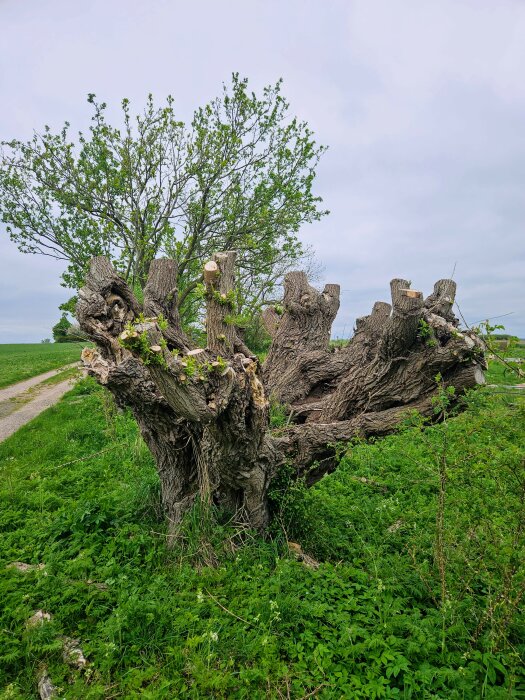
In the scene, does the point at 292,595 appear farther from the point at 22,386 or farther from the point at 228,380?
the point at 22,386

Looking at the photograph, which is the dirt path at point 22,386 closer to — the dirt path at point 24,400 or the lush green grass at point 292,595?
the dirt path at point 24,400

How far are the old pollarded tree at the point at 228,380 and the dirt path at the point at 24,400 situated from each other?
764 centimetres

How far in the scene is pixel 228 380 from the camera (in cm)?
389

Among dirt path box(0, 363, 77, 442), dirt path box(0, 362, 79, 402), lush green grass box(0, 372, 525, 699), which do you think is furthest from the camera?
dirt path box(0, 362, 79, 402)

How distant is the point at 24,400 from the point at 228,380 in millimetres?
14494

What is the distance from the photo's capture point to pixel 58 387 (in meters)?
18.6

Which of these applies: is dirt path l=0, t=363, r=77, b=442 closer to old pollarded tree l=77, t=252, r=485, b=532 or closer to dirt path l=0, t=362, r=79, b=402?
dirt path l=0, t=362, r=79, b=402

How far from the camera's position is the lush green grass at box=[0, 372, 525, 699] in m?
3.18

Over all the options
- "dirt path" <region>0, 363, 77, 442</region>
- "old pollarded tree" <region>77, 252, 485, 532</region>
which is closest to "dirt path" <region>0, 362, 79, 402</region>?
"dirt path" <region>0, 363, 77, 442</region>

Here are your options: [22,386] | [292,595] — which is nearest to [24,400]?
[22,386]

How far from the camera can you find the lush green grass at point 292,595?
3.18 m

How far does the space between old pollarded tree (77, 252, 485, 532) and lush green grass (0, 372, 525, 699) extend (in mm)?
565

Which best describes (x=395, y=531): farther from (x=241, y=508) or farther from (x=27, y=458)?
(x=27, y=458)

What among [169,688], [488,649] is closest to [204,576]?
[169,688]
